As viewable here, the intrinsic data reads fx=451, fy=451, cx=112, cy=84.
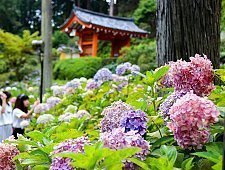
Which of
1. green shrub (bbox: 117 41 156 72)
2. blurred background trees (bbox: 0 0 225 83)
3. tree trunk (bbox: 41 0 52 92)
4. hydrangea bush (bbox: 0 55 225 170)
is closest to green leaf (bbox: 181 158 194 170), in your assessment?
hydrangea bush (bbox: 0 55 225 170)

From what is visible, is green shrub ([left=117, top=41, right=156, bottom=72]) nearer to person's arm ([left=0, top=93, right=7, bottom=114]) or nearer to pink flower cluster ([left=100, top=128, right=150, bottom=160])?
person's arm ([left=0, top=93, right=7, bottom=114])

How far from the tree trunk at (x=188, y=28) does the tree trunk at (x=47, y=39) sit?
6985 millimetres

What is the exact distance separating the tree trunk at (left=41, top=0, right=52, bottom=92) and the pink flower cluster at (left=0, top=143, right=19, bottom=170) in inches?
316

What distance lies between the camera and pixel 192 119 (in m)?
0.88

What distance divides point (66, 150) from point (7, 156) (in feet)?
0.79

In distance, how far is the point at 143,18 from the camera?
73.0ft

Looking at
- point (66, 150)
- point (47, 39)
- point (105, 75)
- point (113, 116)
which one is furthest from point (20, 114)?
point (66, 150)

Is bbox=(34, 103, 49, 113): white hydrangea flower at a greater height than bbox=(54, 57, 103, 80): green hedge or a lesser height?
greater

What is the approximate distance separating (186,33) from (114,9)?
78.0ft

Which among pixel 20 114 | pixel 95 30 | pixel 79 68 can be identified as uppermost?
pixel 95 30

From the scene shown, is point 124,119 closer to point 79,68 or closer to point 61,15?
point 79,68

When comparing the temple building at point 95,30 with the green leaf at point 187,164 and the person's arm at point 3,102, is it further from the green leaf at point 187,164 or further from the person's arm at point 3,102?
the green leaf at point 187,164

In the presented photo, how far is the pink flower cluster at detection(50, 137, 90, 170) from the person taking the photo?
0.93m

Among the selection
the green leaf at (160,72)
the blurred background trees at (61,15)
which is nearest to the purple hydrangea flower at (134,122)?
the green leaf at (160,72)
